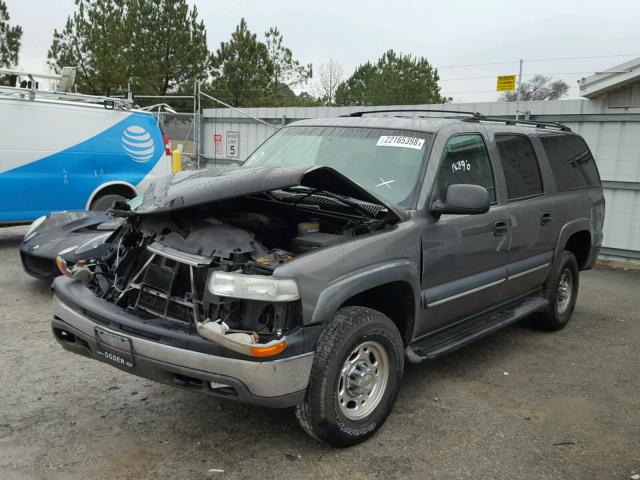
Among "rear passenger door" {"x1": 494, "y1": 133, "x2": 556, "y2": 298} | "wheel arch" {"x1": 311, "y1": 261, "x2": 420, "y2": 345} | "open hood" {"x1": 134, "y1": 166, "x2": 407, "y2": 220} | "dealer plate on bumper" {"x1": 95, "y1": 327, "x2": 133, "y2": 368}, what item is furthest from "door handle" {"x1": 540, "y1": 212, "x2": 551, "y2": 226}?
"dealer plate on bumper" {"x1": 95, "y1": 327, "x2": 133, "y2": 368}

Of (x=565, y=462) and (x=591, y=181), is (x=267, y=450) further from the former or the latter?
(x=591, y=181)

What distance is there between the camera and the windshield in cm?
395

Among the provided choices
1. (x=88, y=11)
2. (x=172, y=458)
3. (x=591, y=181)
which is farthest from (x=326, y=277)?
(x=88, y=11)

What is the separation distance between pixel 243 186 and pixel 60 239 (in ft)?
12.4

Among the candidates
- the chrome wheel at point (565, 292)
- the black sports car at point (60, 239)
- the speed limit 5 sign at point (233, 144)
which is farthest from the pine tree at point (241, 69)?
the chrome wheel at point (565, 292)

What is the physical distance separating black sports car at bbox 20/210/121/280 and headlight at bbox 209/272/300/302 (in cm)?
279

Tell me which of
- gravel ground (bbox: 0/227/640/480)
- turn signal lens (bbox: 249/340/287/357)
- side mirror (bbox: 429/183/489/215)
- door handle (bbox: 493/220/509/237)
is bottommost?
gravel ground (bbox: 0/227/640/480)

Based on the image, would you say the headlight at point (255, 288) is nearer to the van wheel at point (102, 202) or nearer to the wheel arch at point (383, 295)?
the wheel arch at point (383, 295)

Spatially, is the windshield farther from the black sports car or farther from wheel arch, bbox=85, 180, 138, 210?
wheel arch, bbox=85, 180, 138, 210

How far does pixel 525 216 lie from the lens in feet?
15.8

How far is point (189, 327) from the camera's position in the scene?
309 cm

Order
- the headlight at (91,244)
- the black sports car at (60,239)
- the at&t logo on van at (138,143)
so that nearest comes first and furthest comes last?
the headlight at (91,244)
the black sports car at (60,239)
the at&t logo on van at (138,143)

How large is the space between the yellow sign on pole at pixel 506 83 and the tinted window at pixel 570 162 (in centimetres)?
938

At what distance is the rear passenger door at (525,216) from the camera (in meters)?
4.70
